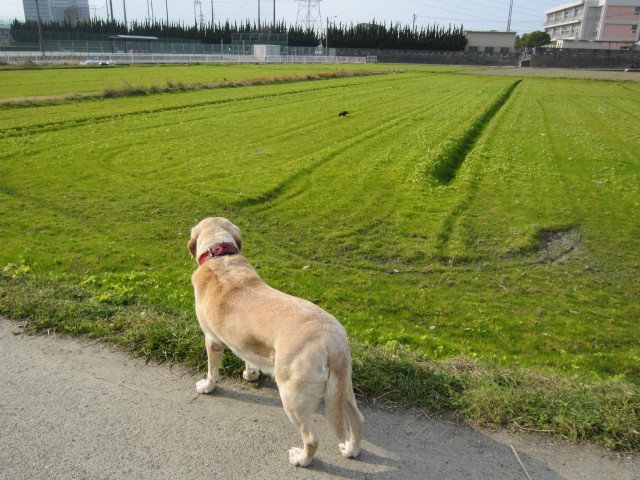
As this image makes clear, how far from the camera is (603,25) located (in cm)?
11481

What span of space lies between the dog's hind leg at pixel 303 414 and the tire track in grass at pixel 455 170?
19.8 feet

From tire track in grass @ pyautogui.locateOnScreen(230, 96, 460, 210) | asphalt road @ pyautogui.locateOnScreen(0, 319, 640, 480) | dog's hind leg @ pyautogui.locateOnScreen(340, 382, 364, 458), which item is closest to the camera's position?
asphalt road @ pyautogui.locateOnScreen(0, 319, 640, 480)

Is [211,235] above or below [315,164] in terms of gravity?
above

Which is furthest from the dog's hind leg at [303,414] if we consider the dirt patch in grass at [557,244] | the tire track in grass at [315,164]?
the tire track in grass at [315,164]

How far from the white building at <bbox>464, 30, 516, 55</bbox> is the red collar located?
125 metres

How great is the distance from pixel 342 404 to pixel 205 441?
1186mm

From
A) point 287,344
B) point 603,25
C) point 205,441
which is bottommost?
point 205,441

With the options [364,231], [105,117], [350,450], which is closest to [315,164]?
[364,231]

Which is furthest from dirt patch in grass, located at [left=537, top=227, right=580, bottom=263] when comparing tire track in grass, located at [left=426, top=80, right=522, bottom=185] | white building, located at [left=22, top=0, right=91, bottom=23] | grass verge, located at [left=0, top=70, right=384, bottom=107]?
white building, located at [left=22, top=0, right=91, bottom=23]

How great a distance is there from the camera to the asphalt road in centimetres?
357

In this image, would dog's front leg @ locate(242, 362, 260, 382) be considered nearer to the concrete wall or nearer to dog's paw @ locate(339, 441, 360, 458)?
dog's paw @ locate(339, 441, 360, 458)

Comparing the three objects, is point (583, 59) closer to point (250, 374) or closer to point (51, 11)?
point (250, 374)

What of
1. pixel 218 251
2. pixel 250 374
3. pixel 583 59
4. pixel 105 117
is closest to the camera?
pixel 250 374

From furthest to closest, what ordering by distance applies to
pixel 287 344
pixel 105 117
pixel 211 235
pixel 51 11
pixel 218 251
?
pixel 51 11 → pixel 105 117 → pixel 211 235 → pixel 218 251 → pixel 287 344
